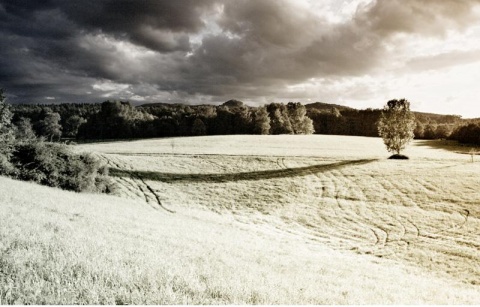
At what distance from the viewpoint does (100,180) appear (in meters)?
36.9

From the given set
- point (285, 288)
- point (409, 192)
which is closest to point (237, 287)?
point (285, 288)

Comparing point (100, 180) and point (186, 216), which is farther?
point (100, 180)

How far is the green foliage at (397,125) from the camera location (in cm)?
5569

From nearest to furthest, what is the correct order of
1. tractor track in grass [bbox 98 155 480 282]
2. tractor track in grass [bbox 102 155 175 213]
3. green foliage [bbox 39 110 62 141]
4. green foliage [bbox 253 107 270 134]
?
tractor track in grass [bbox 98 155 480 282]
tractor track in grass [bbox 102 155 175 213]
green foliage [bbox 253 107 270 134]
green foliage [bbox 39 110 62 141]

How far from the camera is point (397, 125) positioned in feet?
183

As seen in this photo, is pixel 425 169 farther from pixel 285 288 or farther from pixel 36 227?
pixel 36 227

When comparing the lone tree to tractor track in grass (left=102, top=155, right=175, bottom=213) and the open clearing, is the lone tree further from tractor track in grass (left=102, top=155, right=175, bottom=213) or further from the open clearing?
tractor track in grass (left=102, top=155, right=175, bottom=213)

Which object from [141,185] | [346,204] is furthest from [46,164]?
[346,204]

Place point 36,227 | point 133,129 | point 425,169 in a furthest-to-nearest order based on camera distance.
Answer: point 133,129 → point 425,169 → point 36,227

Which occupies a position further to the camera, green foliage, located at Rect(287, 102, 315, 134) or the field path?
green foliage, located at Rect(287, 102, 315, 134)

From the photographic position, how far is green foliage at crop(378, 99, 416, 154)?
183 ft

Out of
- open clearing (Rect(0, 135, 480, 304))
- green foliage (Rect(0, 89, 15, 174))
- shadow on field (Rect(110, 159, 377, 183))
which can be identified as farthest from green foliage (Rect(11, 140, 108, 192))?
shadow on field (Rect(110, 159, 377, 183))

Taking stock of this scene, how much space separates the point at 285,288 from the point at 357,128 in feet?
485

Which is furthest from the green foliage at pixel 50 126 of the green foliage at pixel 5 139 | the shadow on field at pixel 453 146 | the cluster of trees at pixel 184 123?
the shadow on field at pixel 453 146
